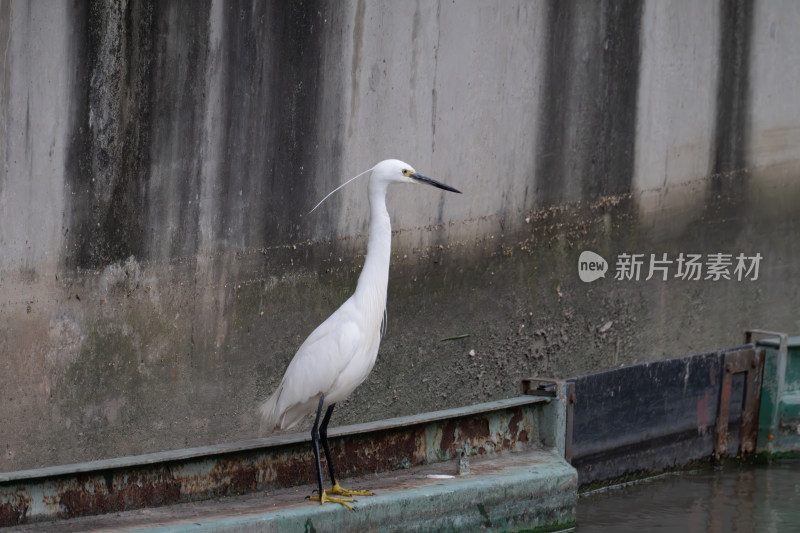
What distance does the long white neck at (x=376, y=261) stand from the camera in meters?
4.47

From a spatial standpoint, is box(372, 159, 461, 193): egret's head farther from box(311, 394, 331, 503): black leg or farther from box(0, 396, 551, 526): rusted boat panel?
box(0, 396, 551, 526): rusted boat panel

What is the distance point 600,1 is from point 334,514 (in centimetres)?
402

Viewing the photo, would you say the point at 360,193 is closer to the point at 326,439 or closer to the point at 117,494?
the point at 326,439

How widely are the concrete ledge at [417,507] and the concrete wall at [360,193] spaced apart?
3.62ft

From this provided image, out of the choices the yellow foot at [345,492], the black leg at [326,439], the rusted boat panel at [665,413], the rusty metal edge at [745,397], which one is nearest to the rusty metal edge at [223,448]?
the black leg at [326,439]

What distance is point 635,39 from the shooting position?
7.02m

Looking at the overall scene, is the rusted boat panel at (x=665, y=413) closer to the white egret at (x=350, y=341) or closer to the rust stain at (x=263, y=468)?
the rust stain at (x=263, y=468)

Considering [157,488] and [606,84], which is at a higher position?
[606,84]

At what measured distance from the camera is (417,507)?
451 centimetres

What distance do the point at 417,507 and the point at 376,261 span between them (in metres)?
1.08

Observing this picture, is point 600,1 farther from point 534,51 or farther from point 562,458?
point 562,458

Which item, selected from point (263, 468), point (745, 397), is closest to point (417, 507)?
point (263, 468)

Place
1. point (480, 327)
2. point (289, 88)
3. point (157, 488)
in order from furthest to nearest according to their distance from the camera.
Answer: point (480, 327) → point (289, 88) → point (157, 488)

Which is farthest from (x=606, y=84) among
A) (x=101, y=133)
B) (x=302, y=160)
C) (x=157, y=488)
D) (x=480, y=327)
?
(x=157, y=488)
